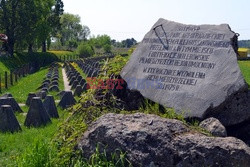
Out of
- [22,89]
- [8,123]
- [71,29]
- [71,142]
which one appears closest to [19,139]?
[8,123]

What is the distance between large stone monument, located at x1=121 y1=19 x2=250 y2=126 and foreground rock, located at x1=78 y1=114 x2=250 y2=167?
1051mm

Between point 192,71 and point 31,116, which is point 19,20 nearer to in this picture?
point 31,116

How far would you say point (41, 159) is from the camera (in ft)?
17.6

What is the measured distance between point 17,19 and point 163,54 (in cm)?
4679

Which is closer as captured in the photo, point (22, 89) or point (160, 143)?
point (160, 143)

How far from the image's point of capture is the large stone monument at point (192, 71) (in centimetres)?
602

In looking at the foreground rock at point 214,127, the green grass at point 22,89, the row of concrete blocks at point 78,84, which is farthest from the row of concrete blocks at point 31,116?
the green grass at point 22,89

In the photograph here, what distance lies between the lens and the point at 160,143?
15.8 feet

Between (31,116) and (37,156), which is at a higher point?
(37,156)

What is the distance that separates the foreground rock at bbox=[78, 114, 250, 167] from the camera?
4.59 metres

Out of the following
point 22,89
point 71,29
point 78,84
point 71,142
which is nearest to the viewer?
point 71,142

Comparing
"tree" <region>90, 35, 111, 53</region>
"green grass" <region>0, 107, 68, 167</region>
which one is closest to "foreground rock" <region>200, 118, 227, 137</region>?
"green grass" <region>0, 107, 68, 167</region>

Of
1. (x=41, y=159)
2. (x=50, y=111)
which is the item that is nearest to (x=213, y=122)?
(x=41, y=159)

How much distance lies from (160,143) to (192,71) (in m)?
2.01
